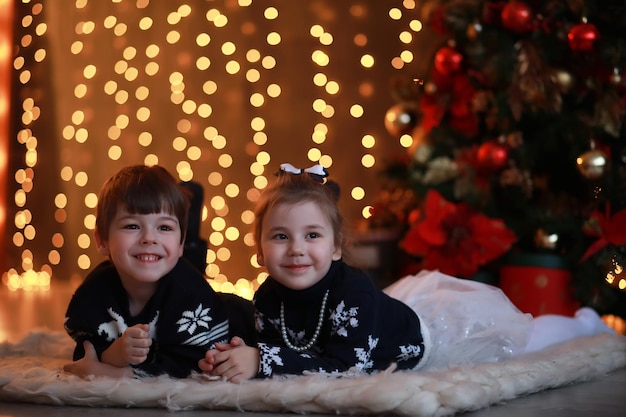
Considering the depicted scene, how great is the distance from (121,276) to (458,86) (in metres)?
1.35

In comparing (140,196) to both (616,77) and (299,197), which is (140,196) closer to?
(299,197)

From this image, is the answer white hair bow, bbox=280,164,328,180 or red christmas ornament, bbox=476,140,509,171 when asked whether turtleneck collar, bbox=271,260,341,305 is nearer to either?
white hair bow, bbox=280,164,328,180

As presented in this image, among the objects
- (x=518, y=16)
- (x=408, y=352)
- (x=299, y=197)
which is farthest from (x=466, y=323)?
(x=518, y=16)

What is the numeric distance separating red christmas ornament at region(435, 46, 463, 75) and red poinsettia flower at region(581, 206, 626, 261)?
1.93 ft

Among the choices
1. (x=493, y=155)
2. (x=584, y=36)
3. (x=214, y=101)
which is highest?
(x=214, y=101)

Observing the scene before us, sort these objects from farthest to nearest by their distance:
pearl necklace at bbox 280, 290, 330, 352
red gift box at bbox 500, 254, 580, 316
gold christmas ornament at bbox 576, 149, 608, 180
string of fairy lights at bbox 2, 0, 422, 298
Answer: string of fairy lights at bbox 2, 0, 422, 298, red gift box at bbox 500, 254, 580, 316, gold christmas ornament at bbox 576, 149, 608, 180, pearl necklace at bbox 280, 290, 330, 352

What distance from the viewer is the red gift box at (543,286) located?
7.45 ft

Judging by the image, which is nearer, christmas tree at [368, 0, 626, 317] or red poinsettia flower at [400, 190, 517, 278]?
christmas tree at [368, 0, 626, 317]

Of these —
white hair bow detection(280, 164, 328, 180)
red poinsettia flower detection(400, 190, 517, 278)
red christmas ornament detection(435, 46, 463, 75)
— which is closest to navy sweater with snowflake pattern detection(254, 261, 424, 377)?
white hair bow detection(280, 164, 328, 180)

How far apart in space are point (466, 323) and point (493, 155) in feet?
2.51

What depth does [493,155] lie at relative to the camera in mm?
2316

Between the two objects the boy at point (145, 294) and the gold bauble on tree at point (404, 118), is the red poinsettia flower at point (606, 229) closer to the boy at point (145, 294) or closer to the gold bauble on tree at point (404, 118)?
the gold bauble on tree at point (404, 118)

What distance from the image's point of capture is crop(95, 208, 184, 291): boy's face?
4.57ft

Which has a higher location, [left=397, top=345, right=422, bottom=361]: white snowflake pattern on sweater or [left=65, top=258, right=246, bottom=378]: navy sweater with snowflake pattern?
[left=65, top=258, right=246, bottom=378]: navy sweater with snowflake pattern
